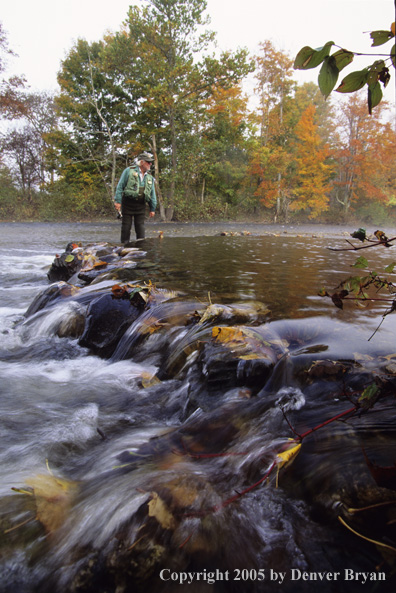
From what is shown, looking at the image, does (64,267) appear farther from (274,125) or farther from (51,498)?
(274,125)

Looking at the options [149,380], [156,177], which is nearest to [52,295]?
[149,380]

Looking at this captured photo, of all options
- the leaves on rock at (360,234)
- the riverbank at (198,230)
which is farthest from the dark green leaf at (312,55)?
the riverbank at (198,230)

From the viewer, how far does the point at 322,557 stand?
123cm

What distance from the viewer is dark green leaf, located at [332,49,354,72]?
2.87 ft

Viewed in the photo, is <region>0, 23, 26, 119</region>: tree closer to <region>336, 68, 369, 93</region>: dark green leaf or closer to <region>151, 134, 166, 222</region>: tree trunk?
<region>151, 134, 166, 222</region>: tree trunk

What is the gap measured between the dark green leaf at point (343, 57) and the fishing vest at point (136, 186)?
7.87 meters

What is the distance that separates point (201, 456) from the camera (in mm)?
1805

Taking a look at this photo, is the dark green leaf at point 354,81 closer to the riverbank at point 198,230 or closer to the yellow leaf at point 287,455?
the yellow leaf at point 287,455

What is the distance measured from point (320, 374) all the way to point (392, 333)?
103 centimetres

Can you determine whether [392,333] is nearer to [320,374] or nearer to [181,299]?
[320,374]

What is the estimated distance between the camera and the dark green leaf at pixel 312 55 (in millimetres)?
874

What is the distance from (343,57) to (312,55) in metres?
0.08

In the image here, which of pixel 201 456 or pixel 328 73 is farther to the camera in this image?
pixel 201 456

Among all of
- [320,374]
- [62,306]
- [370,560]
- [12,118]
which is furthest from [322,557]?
[12,118]
